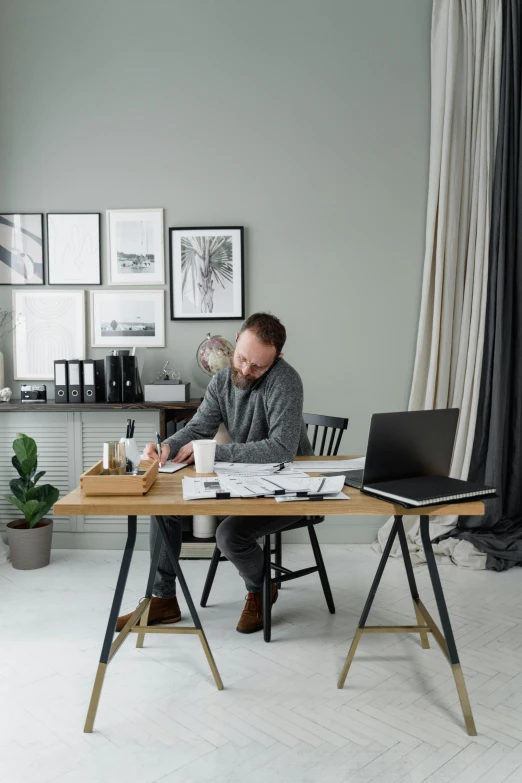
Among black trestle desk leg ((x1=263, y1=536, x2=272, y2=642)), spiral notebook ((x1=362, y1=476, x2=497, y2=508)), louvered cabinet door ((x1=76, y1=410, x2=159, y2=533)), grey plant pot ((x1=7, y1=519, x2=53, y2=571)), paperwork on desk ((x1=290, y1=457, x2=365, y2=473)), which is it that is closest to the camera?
spiral notebook ((x1=362, y1=476, x2=497, y2=508))

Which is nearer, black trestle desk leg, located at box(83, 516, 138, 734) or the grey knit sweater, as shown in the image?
black trestle desk leg, located at box(83, 516, 138, 734)

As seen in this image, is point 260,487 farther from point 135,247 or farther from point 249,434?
point 135,247

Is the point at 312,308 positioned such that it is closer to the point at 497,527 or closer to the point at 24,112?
the point at 497,527

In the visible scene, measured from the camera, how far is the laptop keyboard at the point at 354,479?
2.08 metres

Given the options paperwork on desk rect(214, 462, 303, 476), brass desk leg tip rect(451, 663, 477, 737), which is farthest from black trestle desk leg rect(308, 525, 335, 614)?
brass desk leg tip rect(451, 663, 477, 737)

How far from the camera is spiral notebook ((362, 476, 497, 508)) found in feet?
6.03

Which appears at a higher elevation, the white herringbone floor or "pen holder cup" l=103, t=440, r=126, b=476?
"pen holder cup" l=103, t=440, r=126, b=476

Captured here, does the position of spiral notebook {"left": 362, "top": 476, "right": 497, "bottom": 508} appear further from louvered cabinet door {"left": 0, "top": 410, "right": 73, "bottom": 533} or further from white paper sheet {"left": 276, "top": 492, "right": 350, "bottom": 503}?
louvered cabinet door {"left": 0, "top": 410, "right": 73, "bottom": 533}

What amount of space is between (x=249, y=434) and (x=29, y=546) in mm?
1485

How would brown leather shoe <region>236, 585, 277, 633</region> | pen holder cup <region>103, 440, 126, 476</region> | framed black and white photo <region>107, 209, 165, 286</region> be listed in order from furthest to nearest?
framed black and white photo <region>107, 209, 165, 286</region> → brown leather shoe <region>236, 585, 277, 633</region> → pen holder cup <region>103, 440, 126, 476</region>

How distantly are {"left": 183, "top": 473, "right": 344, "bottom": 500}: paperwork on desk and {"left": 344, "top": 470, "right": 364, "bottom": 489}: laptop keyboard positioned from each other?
0.04 m

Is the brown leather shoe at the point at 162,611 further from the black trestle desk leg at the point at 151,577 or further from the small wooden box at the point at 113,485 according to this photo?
the small wooden box at the point at 113,485

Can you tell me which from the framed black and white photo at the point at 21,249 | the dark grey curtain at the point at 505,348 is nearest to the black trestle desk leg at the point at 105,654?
the dark grey curtain at the point at 505,348

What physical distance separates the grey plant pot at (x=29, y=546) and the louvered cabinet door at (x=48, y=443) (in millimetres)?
293
